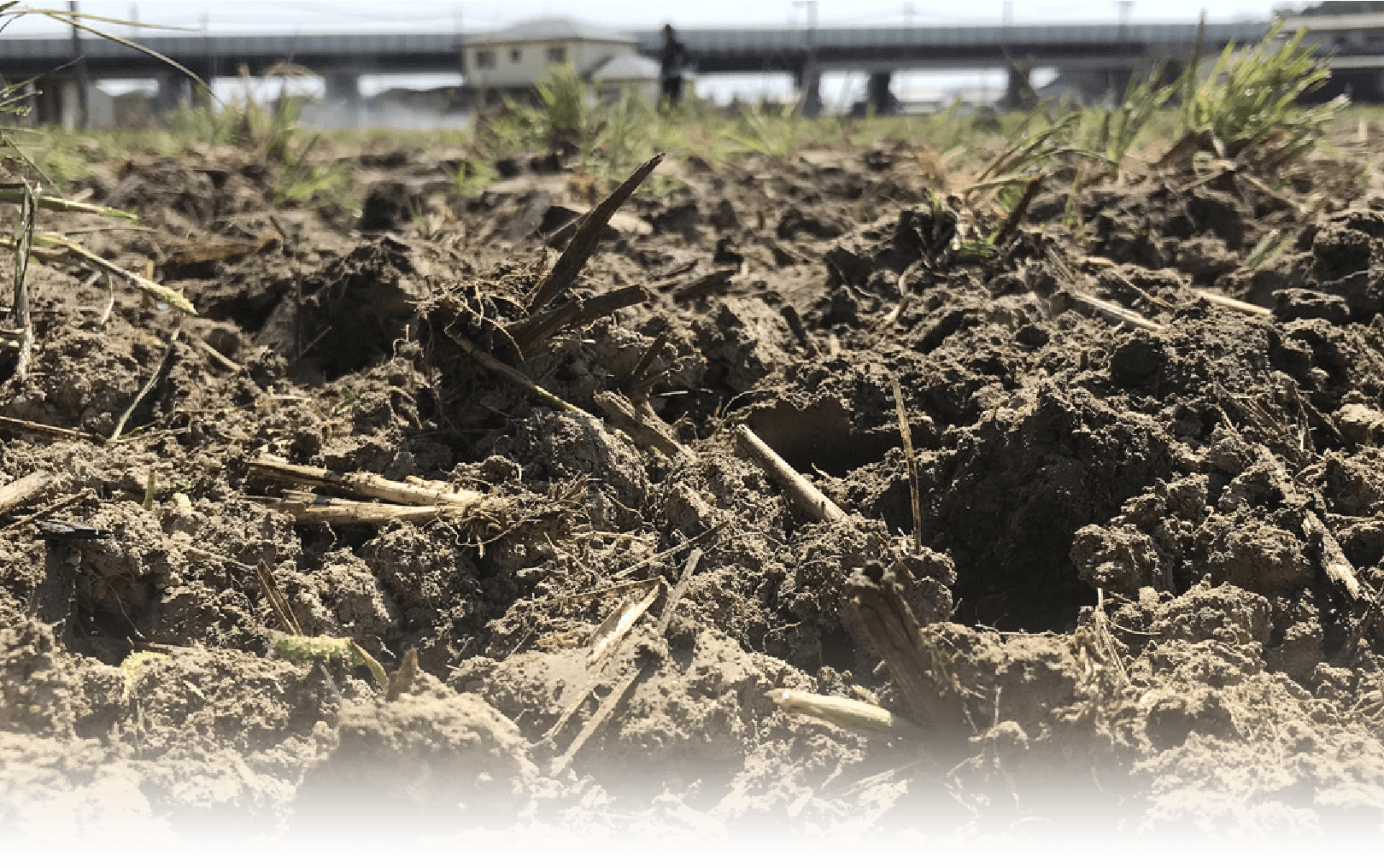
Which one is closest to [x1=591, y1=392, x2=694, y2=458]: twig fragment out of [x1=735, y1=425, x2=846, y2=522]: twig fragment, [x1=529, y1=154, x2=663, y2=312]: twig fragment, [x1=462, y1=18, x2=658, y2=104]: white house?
[x1=735, y1=425, x2=846, y2=522]: twig fragment

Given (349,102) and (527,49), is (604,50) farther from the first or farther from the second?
(349,102)

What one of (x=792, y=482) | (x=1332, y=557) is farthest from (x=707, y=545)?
(x=1332, y=557)

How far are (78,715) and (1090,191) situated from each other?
3148 mm

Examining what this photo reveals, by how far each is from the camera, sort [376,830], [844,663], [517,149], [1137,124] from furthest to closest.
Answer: [517,149]
[1137,124]
[844,663]
[376,830]

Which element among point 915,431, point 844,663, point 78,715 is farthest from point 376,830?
point 915,431

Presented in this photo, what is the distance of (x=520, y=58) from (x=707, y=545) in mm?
14189

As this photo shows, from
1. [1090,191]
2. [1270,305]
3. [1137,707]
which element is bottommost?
[1137,707]

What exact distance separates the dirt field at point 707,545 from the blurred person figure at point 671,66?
6.81 metres

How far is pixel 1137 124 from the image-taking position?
4.25 m

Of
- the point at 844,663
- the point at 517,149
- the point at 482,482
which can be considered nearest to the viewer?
the point at 844,663

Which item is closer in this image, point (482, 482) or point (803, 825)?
point (803, 825)

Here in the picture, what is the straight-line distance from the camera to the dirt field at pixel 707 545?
63.9 inches

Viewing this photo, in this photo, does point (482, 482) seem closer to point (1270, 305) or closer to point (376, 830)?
point (376, 830)

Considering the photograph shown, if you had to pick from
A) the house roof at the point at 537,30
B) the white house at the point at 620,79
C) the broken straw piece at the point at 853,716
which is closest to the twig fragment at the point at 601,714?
the broken straw piece at the point at 853,716
